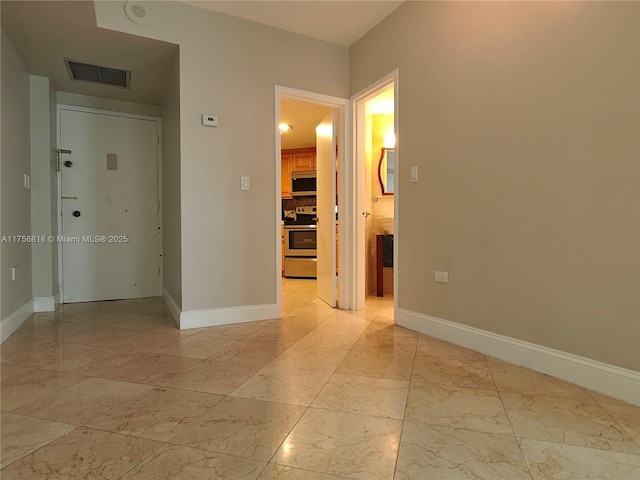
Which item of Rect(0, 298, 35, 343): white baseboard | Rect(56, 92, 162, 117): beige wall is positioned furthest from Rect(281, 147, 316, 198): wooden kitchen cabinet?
Rect(0, 298, 35, 343): white baseboard

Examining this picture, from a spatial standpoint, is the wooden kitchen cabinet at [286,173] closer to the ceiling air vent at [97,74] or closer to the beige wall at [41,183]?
the ceiling air vent at [97,74]

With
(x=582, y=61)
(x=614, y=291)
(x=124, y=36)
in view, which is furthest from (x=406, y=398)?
(x=124, y=36)

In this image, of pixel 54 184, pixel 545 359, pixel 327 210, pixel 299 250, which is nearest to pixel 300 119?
pixel 327 210

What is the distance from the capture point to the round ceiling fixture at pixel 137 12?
2.46m

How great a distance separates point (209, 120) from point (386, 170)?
2.31 m

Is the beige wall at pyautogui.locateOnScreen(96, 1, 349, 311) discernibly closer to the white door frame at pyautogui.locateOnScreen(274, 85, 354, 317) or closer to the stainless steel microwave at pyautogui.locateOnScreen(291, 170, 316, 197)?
the white door frame at pyautogui.locateOnScreen(274, 85, 354, 317)

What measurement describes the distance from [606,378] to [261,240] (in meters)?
2.35

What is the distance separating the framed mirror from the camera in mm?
4293

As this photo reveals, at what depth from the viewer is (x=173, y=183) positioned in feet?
10.1

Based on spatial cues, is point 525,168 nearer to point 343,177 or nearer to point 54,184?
point 343,177

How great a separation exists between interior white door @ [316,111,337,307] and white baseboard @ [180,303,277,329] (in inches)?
30.8

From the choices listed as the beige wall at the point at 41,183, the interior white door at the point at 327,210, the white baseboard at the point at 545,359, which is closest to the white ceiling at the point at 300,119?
the interior white door at the point at 327,210

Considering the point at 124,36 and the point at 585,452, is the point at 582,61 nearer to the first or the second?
the point at 585,452

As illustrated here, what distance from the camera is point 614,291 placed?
61.7 inches
